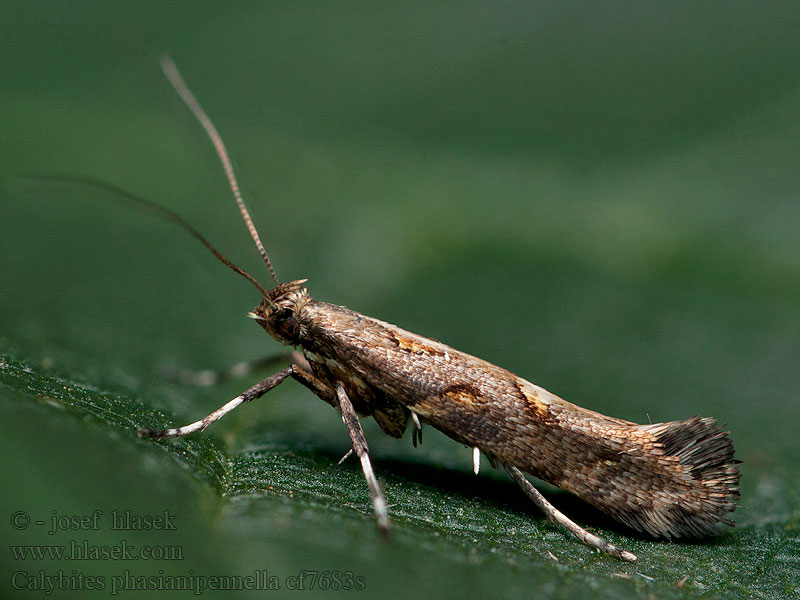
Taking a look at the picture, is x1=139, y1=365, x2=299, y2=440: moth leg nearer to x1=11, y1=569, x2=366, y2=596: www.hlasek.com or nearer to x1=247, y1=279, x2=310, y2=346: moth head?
x1=247, y1=279, x2=310, y2=346: moth head

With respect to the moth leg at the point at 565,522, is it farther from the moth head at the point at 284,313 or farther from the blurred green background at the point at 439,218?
the moth head at the point at 284,313

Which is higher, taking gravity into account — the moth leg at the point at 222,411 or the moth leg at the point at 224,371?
the moth leg at the point at 224,371

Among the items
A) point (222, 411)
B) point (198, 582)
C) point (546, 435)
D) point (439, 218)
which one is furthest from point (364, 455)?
point (439, 218)

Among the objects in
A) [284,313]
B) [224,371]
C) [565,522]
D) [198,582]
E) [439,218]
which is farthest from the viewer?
[439,218]

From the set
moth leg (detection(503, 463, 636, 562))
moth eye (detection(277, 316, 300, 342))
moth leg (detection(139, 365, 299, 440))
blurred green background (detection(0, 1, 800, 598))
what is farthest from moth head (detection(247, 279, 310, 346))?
moth leg (detection(503, 463, 636, 562))

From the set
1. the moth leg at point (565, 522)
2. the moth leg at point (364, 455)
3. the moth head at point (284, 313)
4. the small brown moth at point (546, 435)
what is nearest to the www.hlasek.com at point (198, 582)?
the moth leg at point (364, 455)

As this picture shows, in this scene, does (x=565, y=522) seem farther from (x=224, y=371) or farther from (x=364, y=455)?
(x=224, y=371)
